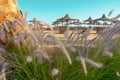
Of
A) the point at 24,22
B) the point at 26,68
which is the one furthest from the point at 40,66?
the point at 24,22

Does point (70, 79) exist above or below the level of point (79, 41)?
below

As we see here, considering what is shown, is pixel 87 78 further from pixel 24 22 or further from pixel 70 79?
pixel 24 22

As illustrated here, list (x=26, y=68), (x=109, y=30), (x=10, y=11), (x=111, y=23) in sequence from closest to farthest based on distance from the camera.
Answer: (x=109, y=30), (x=26, y=68), (x=111, y=23), (x=10, y=11)

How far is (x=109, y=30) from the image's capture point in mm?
4336

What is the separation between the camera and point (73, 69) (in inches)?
178

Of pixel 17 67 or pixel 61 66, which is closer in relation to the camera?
pixel 61 66

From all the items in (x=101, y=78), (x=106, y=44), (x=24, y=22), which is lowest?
(x=101, y=78)

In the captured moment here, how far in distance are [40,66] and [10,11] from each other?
102 inches

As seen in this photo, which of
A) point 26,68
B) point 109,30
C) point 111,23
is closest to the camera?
point 109,30

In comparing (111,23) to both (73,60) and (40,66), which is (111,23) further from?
(40,66)

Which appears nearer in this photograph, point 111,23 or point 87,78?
point 87,78

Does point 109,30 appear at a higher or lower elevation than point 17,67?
higher

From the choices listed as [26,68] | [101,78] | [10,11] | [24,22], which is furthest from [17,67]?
[10,11]

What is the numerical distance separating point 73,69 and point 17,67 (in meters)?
0.74
